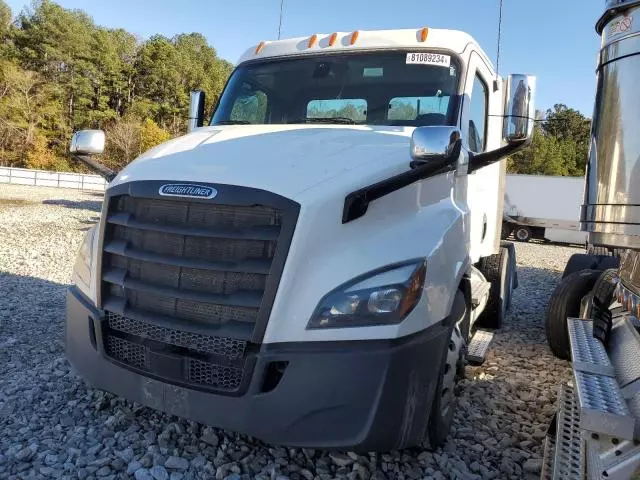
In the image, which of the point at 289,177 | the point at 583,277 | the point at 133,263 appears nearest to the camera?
the point at 289,177

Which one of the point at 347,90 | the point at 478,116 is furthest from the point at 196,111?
the point at 478,116

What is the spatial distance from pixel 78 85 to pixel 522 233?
5220 centimetres

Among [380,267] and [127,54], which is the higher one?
[127,54]

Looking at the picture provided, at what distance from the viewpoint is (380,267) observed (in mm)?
2389

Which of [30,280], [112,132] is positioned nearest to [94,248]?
[30,280]

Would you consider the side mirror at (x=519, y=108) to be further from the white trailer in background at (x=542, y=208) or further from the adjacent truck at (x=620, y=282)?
the white trailer in background at (x=542, y=208)

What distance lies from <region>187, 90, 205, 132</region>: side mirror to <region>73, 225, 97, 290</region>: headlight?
6.62 feet

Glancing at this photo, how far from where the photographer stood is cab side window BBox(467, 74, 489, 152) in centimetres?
410

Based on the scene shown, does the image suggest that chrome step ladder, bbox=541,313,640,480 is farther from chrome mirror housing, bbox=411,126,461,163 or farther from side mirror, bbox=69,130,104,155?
side mirror, bbox=69,130,104,155

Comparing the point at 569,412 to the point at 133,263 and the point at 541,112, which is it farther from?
the point at 133,263

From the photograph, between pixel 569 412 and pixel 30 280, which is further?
pixel 30 280

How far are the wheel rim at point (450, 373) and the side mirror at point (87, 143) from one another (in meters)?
2.79

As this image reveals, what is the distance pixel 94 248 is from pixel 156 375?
2.93ft

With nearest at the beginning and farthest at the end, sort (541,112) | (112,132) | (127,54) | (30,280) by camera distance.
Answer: (541,112)
(30,280)
(112,132)
(127,54)
